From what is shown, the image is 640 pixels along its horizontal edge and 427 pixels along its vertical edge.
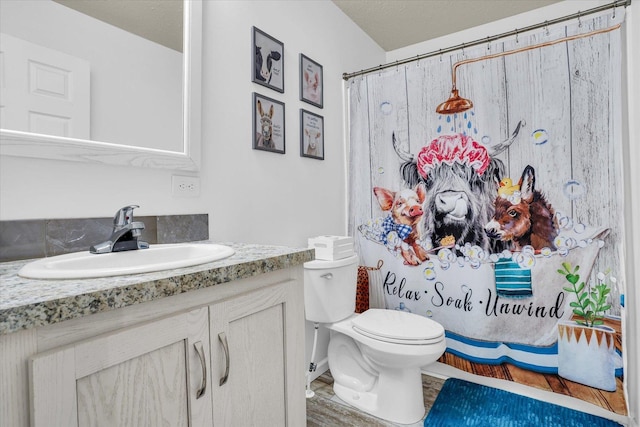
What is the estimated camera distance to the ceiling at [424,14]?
2.20 m

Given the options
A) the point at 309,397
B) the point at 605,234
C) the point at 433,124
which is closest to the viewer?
the point at 605,234

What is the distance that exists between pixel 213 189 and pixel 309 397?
1265mm

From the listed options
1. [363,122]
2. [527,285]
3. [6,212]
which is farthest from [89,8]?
[527,285]

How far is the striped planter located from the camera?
160cm

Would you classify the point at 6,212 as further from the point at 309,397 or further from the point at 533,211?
the point at 533,211

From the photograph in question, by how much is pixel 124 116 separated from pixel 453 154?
5.37 feet

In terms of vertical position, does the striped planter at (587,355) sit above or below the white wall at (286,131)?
below

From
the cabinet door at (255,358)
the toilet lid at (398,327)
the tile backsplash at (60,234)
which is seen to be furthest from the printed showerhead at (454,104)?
the tile backsplash at (60,234)

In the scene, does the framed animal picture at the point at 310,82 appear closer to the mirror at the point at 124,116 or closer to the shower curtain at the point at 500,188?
the shower curtain at the point at 500,188

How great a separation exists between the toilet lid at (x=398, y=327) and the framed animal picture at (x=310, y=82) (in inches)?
51.0

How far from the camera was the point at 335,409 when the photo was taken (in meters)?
1.79

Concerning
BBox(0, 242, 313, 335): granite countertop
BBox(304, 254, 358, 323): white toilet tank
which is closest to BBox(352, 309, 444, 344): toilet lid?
BBox(304, 254, 358, 323): white toilet tank

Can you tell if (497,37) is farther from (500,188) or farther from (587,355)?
(587,355)

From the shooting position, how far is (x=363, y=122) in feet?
7.43
